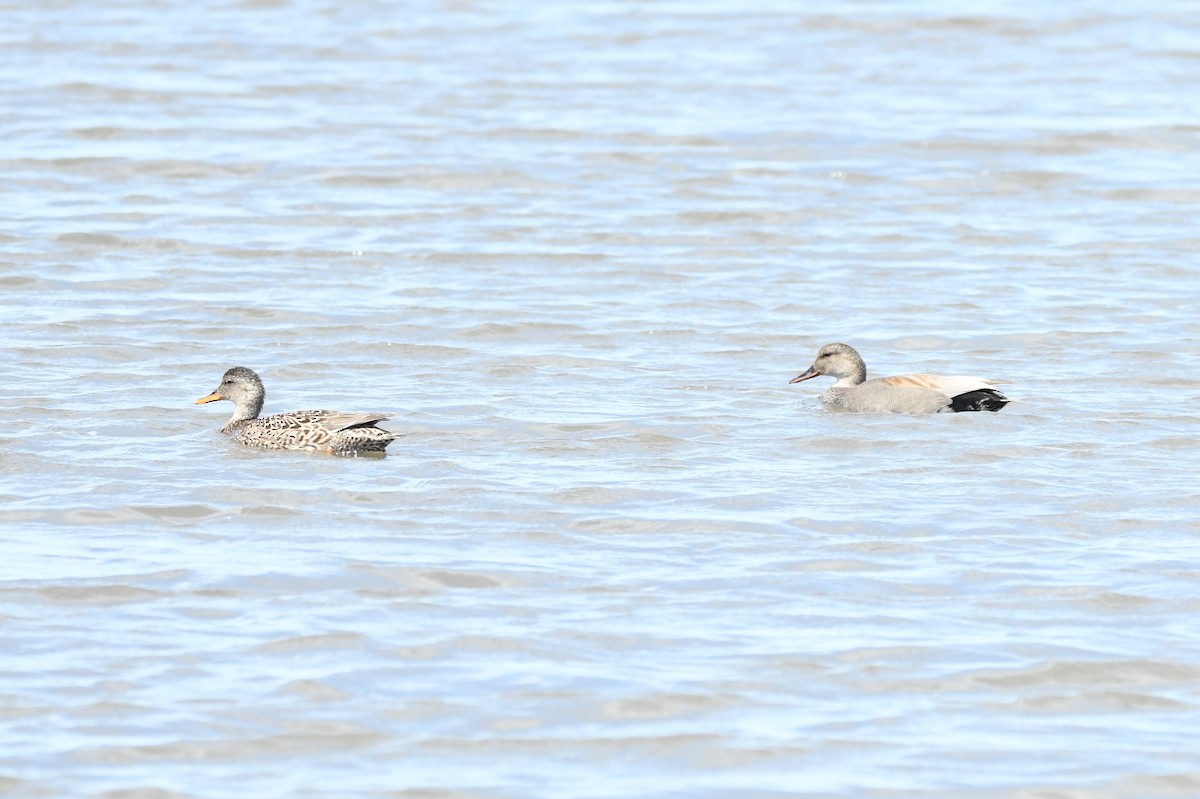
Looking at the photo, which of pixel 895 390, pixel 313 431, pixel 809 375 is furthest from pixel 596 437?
pixel 809 375

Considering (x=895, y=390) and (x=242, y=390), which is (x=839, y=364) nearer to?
(x=895, y=390)

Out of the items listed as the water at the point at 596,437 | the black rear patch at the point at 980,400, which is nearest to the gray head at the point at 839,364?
the water at the point at 596,437

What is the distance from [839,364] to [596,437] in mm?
2118

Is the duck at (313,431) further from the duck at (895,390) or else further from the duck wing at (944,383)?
the duck wing at (944,383)

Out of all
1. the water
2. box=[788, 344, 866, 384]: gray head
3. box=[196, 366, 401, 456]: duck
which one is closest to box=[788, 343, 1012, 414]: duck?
box=[788, 344, 866, 384]: gray head

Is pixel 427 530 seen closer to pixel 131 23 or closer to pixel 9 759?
pixel 9 759

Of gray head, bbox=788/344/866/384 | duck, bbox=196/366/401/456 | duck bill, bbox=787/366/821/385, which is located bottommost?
duck, bbox=196/366/401/456

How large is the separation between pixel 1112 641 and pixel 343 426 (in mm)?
4427

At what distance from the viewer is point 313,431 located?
37.3 ft

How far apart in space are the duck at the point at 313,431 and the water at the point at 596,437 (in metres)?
0.11

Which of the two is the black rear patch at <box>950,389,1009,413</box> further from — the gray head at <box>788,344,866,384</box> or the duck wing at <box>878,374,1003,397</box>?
the gray head at <box>788,344,866,384</box>

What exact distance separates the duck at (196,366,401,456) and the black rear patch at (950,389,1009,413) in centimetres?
309

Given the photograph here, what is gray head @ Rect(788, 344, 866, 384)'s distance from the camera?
13148mm

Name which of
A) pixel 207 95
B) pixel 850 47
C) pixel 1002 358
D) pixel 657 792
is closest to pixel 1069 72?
pixel 850 47
